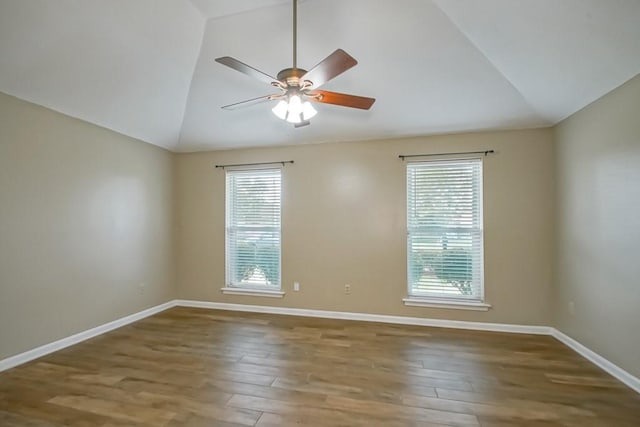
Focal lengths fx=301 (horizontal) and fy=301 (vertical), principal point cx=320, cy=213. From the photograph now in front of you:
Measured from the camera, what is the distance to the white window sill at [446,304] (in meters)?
3.73

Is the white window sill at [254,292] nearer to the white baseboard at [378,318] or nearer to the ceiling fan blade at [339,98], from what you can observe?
the white baseboard at [378,318]

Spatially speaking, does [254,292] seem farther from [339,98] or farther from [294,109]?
[339,98]

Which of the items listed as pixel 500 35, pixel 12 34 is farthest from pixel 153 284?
pixel 500 35

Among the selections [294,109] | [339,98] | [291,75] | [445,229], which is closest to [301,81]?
[291,75]

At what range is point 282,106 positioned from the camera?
2346 mm

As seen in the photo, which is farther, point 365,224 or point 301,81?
point 365,224

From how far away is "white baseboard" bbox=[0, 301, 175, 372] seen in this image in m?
2.74

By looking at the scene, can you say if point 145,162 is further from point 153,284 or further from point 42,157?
point 153,284

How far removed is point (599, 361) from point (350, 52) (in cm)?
370

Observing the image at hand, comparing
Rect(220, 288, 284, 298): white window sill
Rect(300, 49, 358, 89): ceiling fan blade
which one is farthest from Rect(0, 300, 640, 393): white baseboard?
Rect(300, 49, 358, 89): ceiling fan blade

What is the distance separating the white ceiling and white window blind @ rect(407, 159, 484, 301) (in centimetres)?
59

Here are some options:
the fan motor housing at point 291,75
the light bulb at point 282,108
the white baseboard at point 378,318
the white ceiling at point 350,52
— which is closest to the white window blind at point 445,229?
the white baseboard at point 378,318

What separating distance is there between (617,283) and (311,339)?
9.53 ft

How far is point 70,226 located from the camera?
3266 mm
